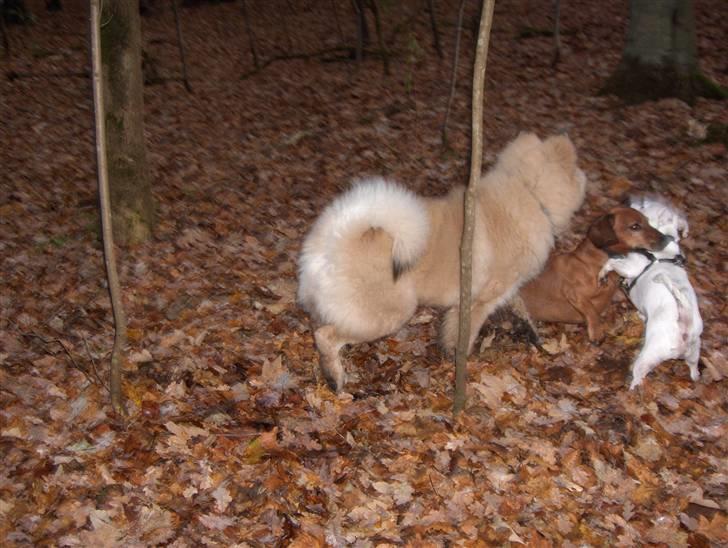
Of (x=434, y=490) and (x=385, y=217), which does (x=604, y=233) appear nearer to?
(x=385, y=217)

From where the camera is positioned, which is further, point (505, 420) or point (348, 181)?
point (348, 181)

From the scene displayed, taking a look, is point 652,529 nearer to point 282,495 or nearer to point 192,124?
point 282,495

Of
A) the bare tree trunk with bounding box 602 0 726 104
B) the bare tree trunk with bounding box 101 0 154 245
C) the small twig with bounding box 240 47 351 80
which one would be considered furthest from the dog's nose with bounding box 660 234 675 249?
the small twig with bounding box 240 47 351 80

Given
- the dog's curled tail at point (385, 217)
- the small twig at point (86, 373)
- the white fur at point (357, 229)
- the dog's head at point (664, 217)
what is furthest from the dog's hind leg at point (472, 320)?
the small twig at point (86, 373)

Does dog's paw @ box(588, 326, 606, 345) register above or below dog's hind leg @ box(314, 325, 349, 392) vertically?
below

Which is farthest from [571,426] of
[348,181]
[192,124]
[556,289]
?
[192,124]

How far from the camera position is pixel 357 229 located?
14.6 ft

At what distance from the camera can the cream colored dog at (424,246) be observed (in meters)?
4.48

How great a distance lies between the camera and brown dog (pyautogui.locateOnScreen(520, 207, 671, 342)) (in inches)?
214

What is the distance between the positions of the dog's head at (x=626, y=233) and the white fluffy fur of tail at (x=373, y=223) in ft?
5.85

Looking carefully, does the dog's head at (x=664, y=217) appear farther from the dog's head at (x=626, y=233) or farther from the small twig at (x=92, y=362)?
the small twig at (x=92, y=362)

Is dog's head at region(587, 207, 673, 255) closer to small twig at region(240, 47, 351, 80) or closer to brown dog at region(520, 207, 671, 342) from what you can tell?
brown dog at region(520, 207, 671, 342)

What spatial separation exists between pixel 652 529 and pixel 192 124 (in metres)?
8.87

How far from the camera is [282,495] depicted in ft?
13.4
